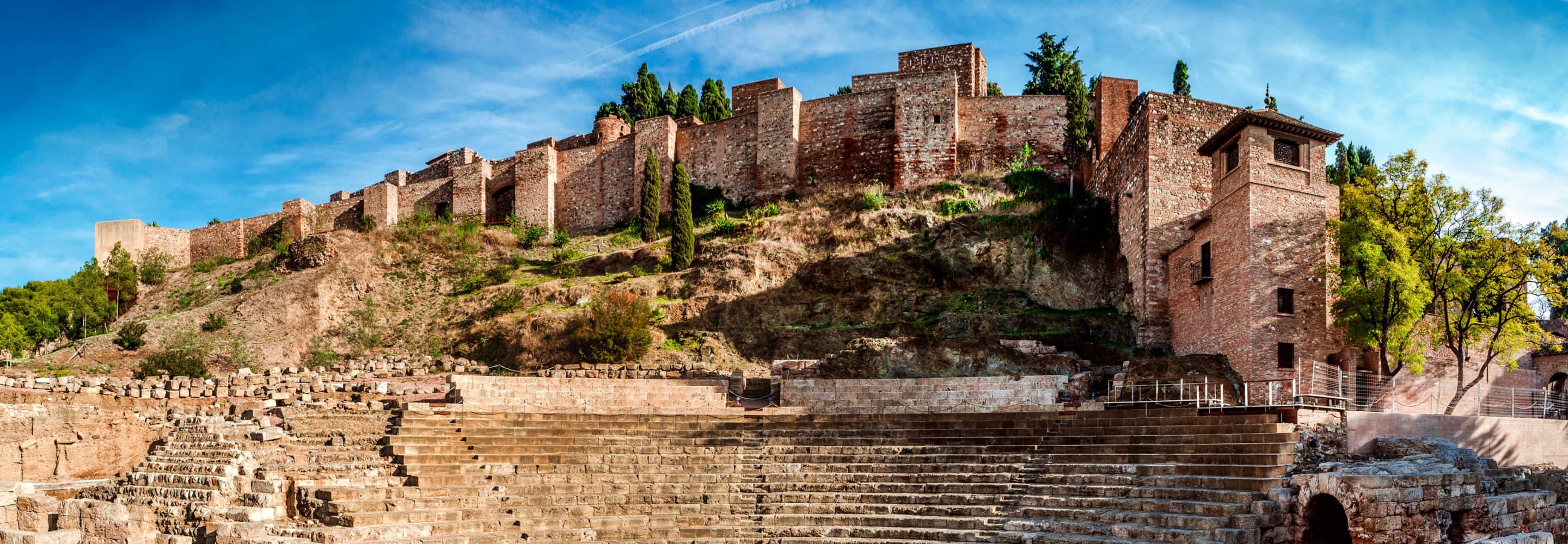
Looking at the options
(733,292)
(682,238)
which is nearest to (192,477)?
(733,292)

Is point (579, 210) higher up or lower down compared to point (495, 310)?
higher up

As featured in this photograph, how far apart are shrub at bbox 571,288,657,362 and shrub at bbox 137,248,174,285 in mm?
22875

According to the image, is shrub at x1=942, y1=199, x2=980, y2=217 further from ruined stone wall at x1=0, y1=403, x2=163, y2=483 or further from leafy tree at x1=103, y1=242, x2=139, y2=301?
leafy tree at x1=103, y1=242, x2=139, y2=301

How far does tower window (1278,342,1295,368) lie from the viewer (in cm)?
2102

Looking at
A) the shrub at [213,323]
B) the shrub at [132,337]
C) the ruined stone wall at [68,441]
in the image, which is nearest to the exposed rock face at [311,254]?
the shrub at [213,323]

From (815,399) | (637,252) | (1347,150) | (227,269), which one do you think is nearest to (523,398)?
(815,399)

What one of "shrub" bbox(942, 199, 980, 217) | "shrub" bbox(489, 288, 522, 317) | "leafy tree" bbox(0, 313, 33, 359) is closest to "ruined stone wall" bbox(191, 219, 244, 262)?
"leafy tree" bbox(0, 313, 33, 359)

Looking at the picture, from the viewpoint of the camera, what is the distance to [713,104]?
4781cm

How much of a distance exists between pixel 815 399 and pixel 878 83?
16.7 m

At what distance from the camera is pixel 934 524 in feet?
49.0

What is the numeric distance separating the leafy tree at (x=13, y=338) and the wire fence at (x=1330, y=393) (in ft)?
107

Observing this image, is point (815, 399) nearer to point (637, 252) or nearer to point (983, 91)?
point (637, 252)

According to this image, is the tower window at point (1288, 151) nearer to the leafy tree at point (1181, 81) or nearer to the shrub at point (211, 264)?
the leafy tree at point (1181, 81)

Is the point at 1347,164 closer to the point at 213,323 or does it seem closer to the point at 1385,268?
the point at 1385,268
